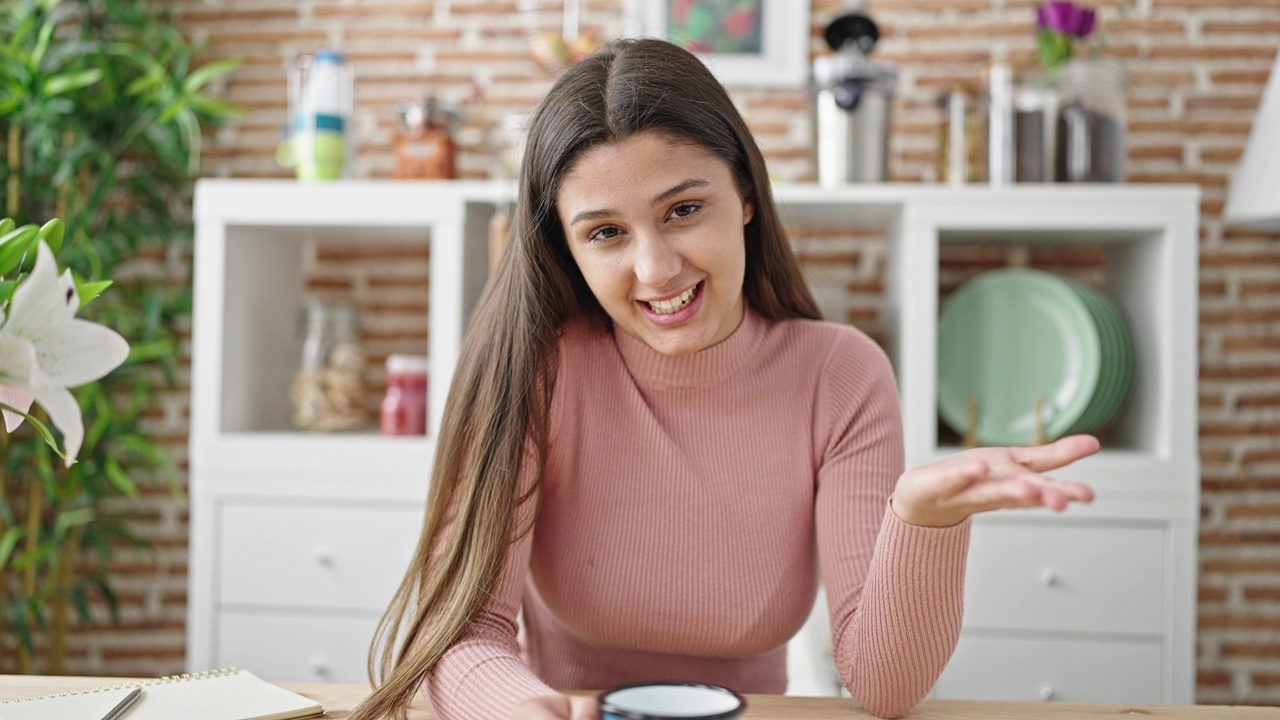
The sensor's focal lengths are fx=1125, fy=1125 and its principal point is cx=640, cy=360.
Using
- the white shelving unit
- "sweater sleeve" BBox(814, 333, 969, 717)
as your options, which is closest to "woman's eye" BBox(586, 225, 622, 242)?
"sweater sleeve" BBox(814, 333, 969, 717)

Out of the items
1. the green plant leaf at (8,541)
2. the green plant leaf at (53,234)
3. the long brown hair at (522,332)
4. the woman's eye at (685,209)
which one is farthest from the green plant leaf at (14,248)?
the green plant leaf at (8,541)

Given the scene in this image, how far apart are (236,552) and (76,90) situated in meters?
1.10

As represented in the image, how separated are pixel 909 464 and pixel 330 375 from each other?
3.98 ft

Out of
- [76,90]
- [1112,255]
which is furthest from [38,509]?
[1112,255]

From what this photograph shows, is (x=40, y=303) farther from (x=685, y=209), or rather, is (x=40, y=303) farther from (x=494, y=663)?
(x=685, y=209)

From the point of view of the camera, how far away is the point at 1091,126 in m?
2.23

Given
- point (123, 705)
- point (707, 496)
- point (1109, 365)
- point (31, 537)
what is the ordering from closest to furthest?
1. point (123, 705)
2. point (707, 496)
3. point (1109, 365)
4. point (31, 537)

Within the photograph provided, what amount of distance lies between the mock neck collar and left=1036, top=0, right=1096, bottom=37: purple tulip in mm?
1318

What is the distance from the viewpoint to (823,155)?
7.47 ft

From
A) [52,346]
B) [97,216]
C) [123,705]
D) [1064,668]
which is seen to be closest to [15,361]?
[52,346]

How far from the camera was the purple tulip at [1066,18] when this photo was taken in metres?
2.26

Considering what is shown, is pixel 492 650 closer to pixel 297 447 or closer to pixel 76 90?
pixel 297 447

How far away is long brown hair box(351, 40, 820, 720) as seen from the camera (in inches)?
44.4

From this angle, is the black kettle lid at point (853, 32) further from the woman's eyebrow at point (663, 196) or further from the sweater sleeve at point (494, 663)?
the sweater sleeve at point (494, 663)
